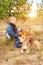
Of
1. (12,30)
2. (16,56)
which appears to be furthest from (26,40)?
(12,30)

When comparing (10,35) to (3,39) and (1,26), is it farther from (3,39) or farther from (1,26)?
(1,26)

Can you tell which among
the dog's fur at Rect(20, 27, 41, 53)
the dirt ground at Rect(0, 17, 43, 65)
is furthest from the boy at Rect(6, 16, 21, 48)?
the dog's fur at Rect(20, 27, 41, 53)

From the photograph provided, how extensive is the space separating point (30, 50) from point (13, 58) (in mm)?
563

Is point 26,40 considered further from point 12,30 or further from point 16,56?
point 12,30

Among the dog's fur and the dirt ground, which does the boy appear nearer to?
the dirt ground

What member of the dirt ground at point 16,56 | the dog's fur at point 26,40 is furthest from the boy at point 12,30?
the dog's fur at point 26,40

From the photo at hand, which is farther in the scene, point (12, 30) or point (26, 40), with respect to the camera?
point (12, 30)

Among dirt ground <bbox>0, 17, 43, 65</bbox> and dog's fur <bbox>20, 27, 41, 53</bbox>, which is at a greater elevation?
dog's fur <bbox>20, 27, 41, 53</bbox>

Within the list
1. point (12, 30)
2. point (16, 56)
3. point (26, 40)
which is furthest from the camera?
point (12, 30)

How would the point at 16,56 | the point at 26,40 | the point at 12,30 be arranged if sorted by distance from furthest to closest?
the point at 12,30
the point at 26,40
the point at 16,56

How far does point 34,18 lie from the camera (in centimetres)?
944

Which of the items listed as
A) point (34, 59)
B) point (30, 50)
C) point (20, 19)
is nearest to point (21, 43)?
point (30, 50)

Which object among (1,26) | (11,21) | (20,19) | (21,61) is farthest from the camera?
(20,19)

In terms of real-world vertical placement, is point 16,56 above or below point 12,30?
below
